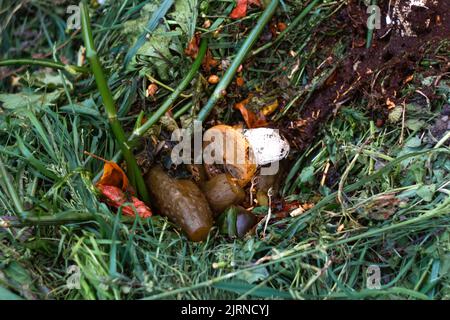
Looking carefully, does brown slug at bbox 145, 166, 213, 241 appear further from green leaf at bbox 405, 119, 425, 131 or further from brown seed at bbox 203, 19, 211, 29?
green leaf at bbox 405, 119, 425, 131

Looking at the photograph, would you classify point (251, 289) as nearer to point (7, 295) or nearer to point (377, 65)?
point (7, 295)

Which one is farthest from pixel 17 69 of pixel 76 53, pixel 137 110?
pixel 137 110

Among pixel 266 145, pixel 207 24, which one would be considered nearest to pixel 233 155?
pixel 266 145

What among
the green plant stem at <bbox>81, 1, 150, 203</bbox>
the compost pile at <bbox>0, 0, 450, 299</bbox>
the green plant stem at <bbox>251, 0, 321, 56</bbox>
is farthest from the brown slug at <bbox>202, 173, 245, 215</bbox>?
the green plant stem at <bbox>251, 0, 321, 56</bbox>

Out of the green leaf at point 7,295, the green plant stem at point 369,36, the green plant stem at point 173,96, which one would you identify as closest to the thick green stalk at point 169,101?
the green plant stem at point 173,96

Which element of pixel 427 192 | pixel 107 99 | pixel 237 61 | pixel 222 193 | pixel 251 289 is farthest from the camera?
pixel 237 61

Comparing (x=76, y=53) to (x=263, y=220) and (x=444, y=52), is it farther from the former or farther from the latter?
(x=444, y=52)
